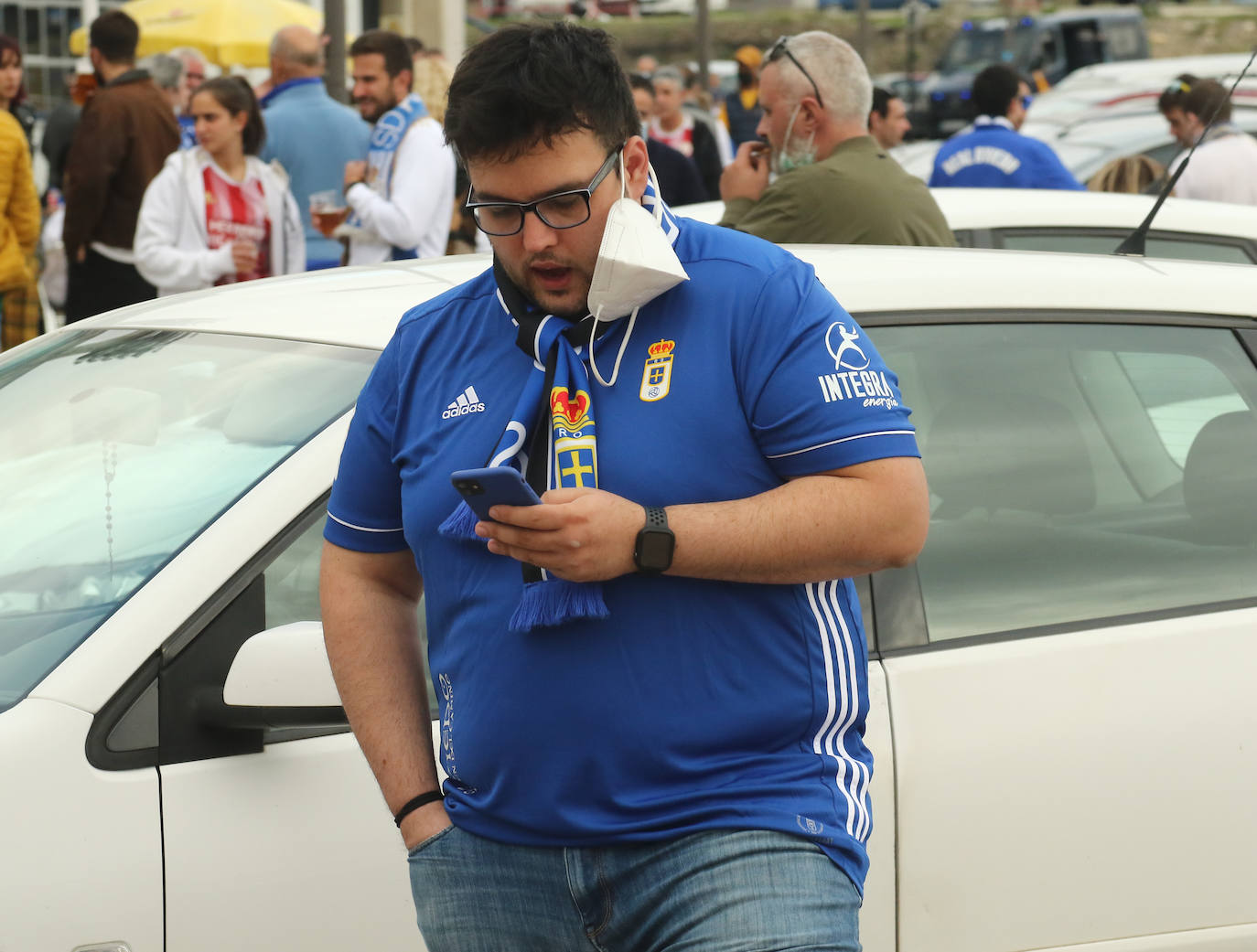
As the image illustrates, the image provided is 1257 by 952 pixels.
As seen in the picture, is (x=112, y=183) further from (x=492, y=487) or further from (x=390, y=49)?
(x=492, y=487)

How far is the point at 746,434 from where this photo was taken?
191cm

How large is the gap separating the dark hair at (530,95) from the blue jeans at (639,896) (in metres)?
0.81

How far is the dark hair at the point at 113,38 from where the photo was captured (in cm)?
780

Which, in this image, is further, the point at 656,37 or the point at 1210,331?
the point at 656,37

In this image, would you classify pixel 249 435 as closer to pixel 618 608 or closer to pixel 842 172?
pixel 618 608

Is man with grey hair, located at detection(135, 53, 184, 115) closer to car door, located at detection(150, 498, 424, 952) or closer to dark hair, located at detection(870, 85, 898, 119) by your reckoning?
dark hair, located at detection(870, 85, 898, 119)

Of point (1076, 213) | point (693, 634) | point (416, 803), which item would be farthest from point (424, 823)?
point (1076, 213)

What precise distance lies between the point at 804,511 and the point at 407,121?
5.56m

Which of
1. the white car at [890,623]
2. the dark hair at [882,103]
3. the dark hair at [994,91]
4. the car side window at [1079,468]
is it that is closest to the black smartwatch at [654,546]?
the white car at [890,623]

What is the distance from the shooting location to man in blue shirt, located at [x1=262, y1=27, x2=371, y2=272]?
733cm

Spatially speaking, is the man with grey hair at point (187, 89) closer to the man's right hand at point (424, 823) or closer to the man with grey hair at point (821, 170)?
the man with grey hair at point (821, 170)

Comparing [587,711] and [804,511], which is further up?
[804,511]

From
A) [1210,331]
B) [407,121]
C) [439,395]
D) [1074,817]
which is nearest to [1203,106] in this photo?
[407,121]

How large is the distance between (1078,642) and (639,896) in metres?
1.13
